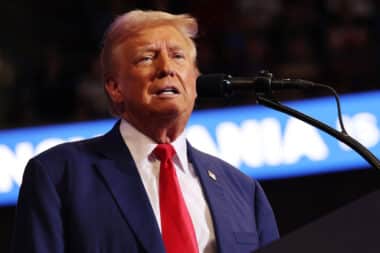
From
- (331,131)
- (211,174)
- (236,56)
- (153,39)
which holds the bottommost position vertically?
(236,56)

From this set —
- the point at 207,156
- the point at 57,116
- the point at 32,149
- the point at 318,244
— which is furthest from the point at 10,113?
the point at 318,244

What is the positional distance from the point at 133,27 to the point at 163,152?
289 mm

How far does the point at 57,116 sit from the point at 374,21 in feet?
5.49

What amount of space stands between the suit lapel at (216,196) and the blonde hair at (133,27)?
24cm

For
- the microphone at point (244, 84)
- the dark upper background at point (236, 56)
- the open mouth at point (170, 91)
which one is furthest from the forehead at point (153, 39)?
the dark upper background at point (236, 56)

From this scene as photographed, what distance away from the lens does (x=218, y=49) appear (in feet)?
18.3

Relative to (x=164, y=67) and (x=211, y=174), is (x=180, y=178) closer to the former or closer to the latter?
(x=211, y=174)

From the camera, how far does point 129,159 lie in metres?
2.39

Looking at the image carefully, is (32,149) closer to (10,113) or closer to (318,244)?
(10,113)

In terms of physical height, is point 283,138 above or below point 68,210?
below

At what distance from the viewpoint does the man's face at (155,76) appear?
2.38 meters

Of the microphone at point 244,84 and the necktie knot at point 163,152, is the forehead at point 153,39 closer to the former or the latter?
the necktie knot at point 163,152

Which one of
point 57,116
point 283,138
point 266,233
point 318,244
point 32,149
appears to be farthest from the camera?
point 57,116

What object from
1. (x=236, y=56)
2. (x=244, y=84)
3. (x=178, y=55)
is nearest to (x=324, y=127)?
(x=244, y=84)
